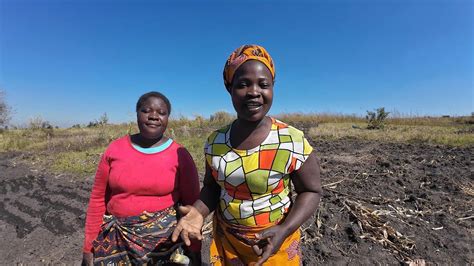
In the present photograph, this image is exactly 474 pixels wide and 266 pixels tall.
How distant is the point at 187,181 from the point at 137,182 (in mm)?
281

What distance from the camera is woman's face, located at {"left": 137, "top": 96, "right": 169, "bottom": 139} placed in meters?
1.75

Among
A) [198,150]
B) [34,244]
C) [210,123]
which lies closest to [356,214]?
[34,244]

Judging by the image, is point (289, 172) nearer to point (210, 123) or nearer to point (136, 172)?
point (136, 172)

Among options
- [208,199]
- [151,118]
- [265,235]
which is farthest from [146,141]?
[265,235]

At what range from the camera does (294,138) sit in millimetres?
1233

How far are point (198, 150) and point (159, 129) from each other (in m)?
6.60

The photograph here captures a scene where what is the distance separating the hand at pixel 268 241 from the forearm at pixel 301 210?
0.11 ft

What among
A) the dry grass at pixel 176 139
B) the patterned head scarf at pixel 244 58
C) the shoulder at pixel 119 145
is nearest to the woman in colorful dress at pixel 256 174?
the patterned head scarf at pixel 244 58

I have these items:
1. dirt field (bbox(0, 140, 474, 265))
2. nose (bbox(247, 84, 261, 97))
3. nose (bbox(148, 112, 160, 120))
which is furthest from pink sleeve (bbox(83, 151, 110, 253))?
dirt field (bbox(0, 140, 474, 265))

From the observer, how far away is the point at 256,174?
1.21 meters

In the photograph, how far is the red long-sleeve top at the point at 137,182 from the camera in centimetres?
169

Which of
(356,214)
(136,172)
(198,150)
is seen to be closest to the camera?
(136,172)

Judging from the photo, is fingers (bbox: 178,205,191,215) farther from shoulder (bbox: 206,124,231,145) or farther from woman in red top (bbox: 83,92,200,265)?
woman in red top (bbox: 83,92,200,265)

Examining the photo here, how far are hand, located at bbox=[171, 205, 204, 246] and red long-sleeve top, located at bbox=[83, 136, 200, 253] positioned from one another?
46cm
